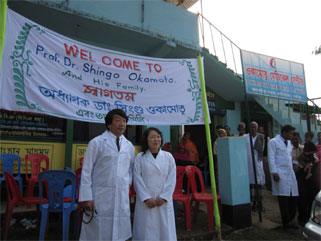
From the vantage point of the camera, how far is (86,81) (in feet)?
10.2

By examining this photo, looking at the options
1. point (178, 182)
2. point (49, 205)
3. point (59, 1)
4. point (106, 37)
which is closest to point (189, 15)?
point (106, 37)

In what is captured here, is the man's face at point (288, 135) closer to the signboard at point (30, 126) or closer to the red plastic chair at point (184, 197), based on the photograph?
the red plastic chair at point (184, 197)

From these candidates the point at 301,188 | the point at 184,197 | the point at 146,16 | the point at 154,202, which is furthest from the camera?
the point at 146,16

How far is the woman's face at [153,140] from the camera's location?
8.69ft

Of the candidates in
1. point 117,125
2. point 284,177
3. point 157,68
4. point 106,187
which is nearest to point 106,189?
point 106,187

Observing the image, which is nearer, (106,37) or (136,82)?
(136,82)

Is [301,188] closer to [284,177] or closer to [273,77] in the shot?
[284,177]

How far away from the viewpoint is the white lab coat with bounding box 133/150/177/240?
2422mm

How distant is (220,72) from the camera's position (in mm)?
8203

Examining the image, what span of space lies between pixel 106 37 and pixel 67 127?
2541mm

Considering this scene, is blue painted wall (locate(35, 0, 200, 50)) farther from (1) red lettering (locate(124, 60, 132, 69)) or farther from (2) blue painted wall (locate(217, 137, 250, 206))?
(2) blue painted wall (locate(217, 137, 250, 206))

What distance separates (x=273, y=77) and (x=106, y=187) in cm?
538

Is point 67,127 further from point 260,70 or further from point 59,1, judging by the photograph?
point 260,70

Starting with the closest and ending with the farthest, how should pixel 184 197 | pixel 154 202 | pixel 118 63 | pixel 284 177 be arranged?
pixel 154 202
pixel 118 63
pixel 184 197
pixel 284 177
